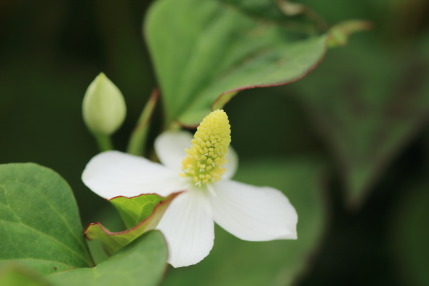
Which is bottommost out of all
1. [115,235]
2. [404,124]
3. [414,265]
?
[414,265]

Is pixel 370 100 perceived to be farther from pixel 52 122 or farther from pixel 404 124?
pixel 52 122

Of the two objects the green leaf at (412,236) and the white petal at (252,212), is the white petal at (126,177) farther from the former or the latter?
→ the green leaf at (412,236)

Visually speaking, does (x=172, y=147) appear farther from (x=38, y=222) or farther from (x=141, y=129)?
(x=38, y=222)

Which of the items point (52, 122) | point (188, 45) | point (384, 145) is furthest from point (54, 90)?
point (384, 145)

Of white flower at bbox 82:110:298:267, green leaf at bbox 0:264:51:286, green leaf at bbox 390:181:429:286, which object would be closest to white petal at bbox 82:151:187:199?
white flower at bbox 82:110:298:267

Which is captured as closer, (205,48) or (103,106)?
(103,106)

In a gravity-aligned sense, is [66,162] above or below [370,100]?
below

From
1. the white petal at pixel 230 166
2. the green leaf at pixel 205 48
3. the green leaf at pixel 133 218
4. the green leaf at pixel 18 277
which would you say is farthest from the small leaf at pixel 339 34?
the green leaf at pixel 18 277

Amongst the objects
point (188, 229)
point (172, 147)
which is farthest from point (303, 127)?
point (188, 229)
